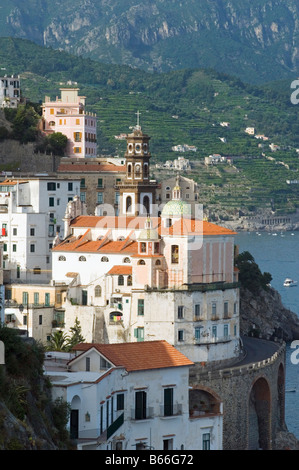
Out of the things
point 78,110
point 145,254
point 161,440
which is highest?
point 78,110

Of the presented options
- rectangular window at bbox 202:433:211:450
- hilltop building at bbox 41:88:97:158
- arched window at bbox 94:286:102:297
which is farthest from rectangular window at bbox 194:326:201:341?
hilltop building at bbox 41:88:97:158

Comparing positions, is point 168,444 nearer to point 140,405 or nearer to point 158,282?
point 140,405

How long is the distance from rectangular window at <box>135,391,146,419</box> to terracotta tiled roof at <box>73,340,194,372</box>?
4.26 ft

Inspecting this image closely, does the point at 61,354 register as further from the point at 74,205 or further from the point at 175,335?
the point at 74,205

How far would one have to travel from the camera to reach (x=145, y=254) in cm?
7925

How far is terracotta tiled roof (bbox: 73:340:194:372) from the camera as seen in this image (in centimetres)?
6047

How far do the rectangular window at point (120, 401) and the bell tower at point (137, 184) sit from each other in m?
34.0

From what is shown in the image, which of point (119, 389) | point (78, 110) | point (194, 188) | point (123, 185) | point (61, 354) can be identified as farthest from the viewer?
point (78, 110)

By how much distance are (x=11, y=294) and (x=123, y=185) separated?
1434cm

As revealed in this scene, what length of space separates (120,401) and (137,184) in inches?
1464

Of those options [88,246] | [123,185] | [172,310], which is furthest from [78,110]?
[172,310]

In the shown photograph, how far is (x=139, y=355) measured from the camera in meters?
62.5

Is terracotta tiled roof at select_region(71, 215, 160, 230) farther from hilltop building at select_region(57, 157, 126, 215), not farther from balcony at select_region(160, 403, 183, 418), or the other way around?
balcony at select_region(160, 403, 183, 418)

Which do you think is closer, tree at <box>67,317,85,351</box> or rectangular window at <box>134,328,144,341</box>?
tree at <box>67,317,85,351</box>
